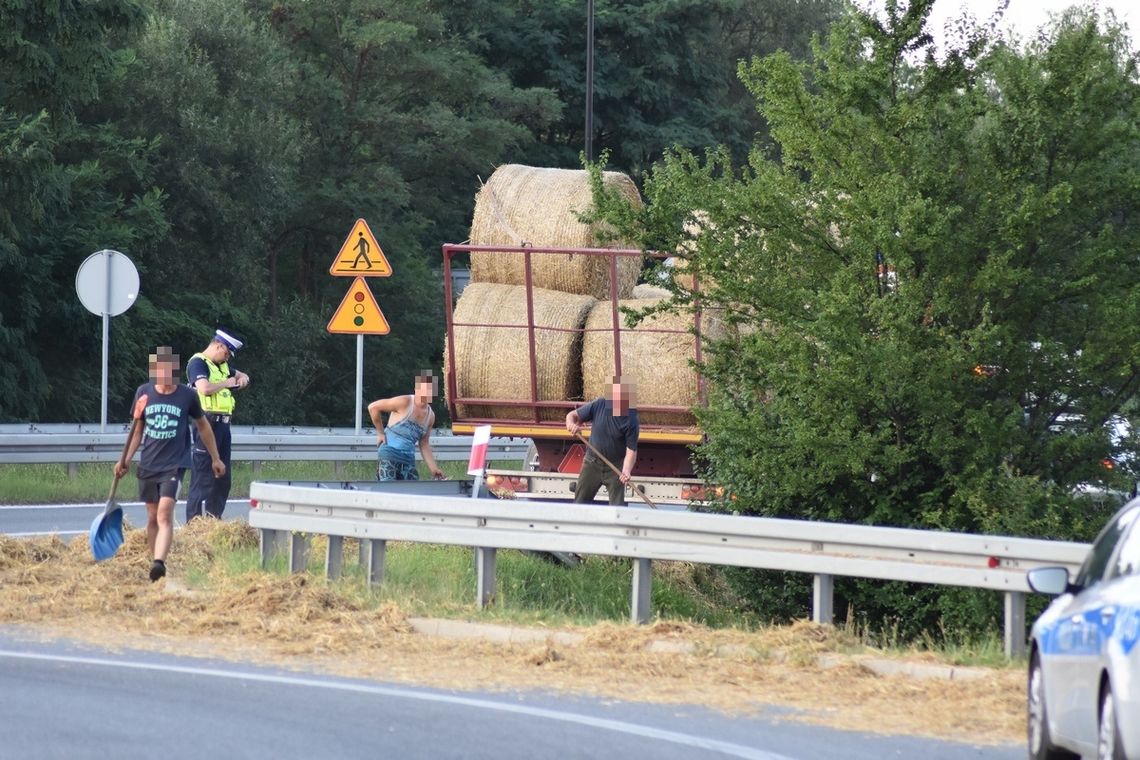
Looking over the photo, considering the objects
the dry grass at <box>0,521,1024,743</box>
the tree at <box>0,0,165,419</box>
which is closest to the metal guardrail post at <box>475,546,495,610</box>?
the dry grass at <box>0,521,1024,743</box>

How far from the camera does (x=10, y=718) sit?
27.5ft

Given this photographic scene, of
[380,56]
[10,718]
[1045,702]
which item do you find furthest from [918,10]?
[380,56]

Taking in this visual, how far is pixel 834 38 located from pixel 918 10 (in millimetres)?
632

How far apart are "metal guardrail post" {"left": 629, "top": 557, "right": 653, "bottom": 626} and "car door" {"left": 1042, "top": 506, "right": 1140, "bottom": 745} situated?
3.77 m

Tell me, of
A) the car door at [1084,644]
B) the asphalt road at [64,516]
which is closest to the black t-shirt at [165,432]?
the asphalt road at [64,516]

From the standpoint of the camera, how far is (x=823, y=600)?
11.0 metres

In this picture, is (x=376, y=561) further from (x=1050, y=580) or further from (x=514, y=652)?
(x=1050, y=580)

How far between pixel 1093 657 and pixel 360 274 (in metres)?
14.4

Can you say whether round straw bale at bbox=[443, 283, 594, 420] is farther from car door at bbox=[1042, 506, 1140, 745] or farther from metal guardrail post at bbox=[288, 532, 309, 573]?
car door at bbox=[1042, 506, 1140, 745]

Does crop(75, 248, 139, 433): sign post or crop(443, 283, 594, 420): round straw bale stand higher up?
crop(75, 248, 139, 433): sign post

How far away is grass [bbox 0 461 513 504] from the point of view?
21.4m

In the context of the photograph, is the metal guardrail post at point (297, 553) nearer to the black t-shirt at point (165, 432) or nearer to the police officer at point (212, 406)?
the black t-shirt at point (165, 432)

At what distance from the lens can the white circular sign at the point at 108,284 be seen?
22.1m

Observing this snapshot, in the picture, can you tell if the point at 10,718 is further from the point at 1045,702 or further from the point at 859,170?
the point at 859,170
